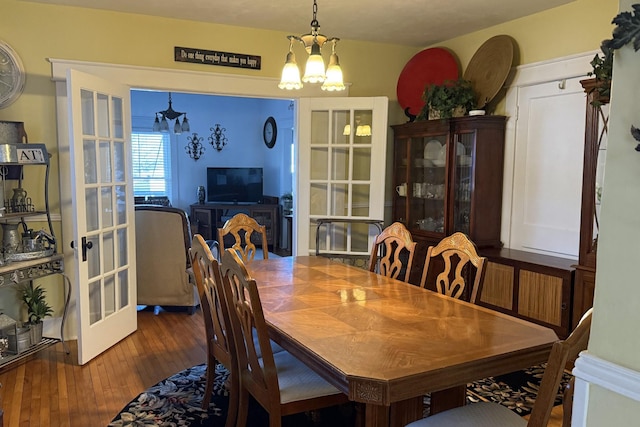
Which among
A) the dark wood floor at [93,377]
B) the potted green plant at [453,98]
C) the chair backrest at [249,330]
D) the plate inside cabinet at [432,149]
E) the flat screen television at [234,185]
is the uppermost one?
the potted green plant at [453,98]

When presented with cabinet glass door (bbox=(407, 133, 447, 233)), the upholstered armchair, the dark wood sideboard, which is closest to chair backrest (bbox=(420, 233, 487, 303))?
the dark wood sideboard

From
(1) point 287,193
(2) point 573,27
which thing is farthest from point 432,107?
(1) point 287,193

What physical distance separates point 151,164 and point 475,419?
734cm

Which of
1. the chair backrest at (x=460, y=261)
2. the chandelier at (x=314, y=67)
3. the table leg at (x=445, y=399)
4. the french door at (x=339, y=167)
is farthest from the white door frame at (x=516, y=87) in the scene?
the table leg at (x=445, y=399)

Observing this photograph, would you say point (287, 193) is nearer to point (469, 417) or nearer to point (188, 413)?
point (188, 413)

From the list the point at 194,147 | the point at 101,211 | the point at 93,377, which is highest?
the point at 194,147

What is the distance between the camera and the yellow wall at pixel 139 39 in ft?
11.1

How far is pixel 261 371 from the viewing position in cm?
199

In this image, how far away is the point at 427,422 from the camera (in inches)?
69.6

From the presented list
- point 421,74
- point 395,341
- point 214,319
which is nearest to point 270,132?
point 421,74

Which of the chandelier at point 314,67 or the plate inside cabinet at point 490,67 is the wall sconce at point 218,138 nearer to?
the plate inside cabinet at point 490,67

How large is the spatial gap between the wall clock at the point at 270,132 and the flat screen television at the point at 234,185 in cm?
51

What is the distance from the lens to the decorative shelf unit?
306cm

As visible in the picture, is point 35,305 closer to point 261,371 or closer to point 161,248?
point 161,248
